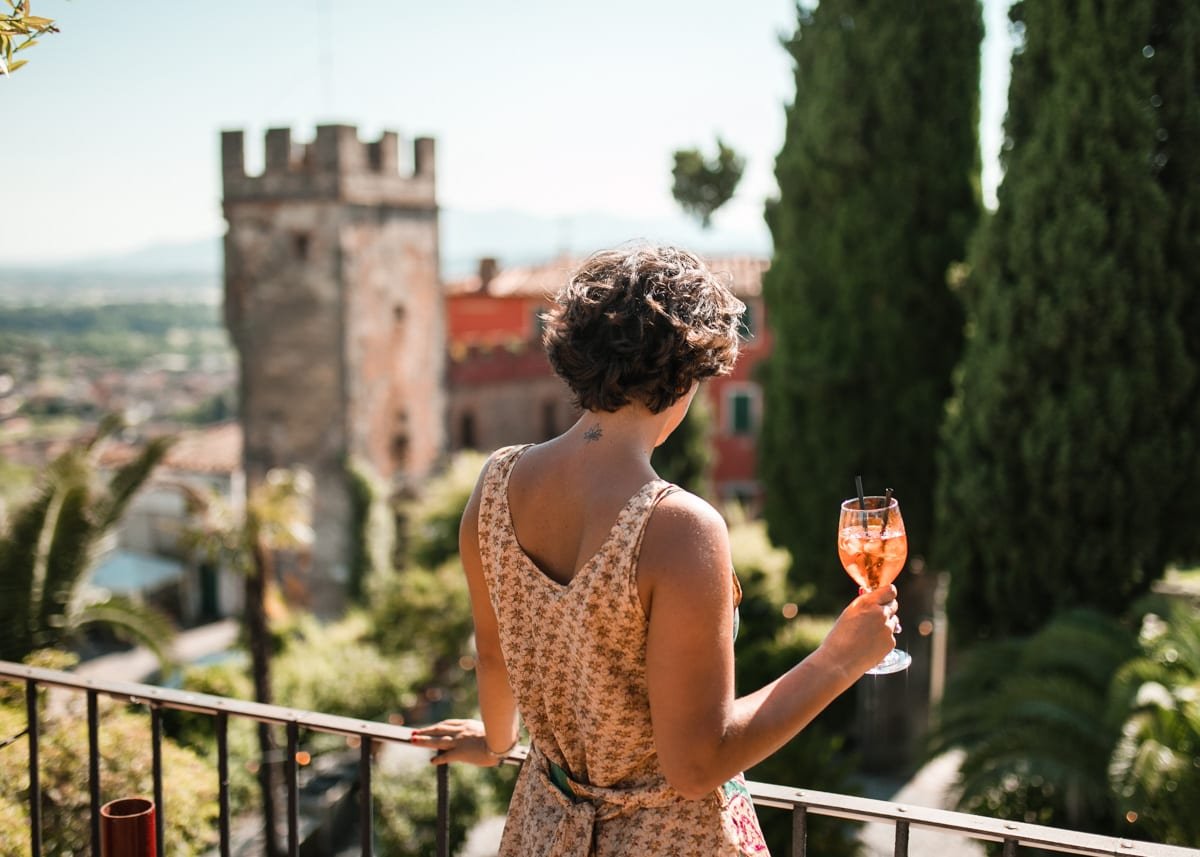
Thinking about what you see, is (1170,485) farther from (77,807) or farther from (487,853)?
(77,807)

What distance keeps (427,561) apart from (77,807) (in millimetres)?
15869

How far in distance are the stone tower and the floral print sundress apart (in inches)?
864

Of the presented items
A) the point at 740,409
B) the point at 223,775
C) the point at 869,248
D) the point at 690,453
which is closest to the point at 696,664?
the point at 223,775

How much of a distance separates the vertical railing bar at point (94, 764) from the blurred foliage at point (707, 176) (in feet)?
59.0

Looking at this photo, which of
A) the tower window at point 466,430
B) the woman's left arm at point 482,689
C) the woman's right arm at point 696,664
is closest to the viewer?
the woman's right arm at point 696,664

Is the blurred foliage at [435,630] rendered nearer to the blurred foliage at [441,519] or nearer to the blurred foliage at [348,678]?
the blurred foliage at [348,678]

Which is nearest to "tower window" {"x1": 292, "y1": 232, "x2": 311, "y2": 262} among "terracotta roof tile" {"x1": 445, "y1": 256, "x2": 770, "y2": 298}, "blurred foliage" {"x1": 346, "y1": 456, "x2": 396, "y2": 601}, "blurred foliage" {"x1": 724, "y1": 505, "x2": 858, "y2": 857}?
"blurred foliage" {"x1": 346, "y1": 456, "x2": 396, "y2": 601}

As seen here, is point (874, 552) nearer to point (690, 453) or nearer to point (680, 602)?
point (680, 602)

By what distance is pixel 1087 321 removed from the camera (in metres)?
10.1

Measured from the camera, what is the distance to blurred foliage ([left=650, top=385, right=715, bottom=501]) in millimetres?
22984

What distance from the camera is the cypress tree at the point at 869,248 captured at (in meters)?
13.3

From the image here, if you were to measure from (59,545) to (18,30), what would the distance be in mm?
7464

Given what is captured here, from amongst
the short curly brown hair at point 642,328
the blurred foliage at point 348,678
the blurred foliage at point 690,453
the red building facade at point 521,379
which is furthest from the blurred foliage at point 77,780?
the red building facade at point 521,379

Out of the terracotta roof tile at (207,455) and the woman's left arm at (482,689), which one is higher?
the woman's left arm at (482,689)
